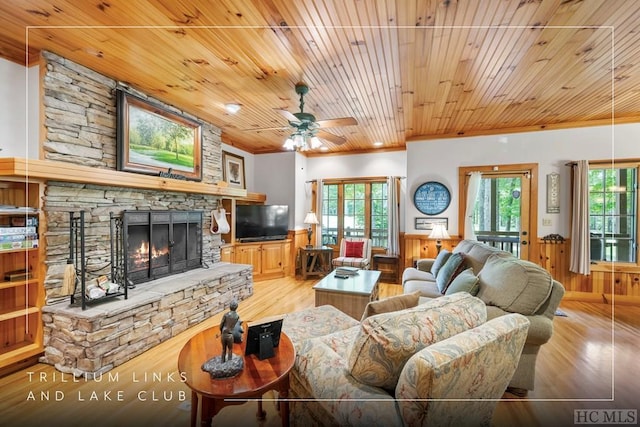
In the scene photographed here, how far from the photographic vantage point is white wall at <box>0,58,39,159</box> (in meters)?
2.18

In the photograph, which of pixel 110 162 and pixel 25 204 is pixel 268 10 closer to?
pixel 110 162

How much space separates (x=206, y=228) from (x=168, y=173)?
109 centimetres

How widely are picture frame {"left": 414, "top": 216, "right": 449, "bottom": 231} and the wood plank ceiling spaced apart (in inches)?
71.6

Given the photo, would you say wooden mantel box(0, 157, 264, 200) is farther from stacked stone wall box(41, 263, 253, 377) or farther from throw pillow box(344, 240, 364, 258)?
throw pillow box(344, 240, 364, 258)

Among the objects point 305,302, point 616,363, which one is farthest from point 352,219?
point 616,363

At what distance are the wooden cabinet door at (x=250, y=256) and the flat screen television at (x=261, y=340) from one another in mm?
3390

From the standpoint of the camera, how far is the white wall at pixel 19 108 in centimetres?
218

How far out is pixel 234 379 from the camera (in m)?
1.26

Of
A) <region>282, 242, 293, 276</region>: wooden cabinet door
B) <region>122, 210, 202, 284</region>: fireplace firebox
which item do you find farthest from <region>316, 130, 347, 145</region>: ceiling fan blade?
<region>282, 242, 293, 276</region>: wooden cabinet door

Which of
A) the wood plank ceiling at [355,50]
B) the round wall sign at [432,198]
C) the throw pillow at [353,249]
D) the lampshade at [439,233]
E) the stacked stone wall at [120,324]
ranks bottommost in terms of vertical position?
the stacked stone wall at [120,324]

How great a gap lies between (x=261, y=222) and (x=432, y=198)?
3232 mm

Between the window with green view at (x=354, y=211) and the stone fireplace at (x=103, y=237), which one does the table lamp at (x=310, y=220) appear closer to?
the window with green view at (x=354, y=211)

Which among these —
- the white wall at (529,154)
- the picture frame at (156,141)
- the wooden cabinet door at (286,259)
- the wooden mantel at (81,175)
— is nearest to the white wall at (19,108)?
the wooden mantel at (81,175)

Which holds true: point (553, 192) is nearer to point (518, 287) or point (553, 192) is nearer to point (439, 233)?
point (439, 233)
